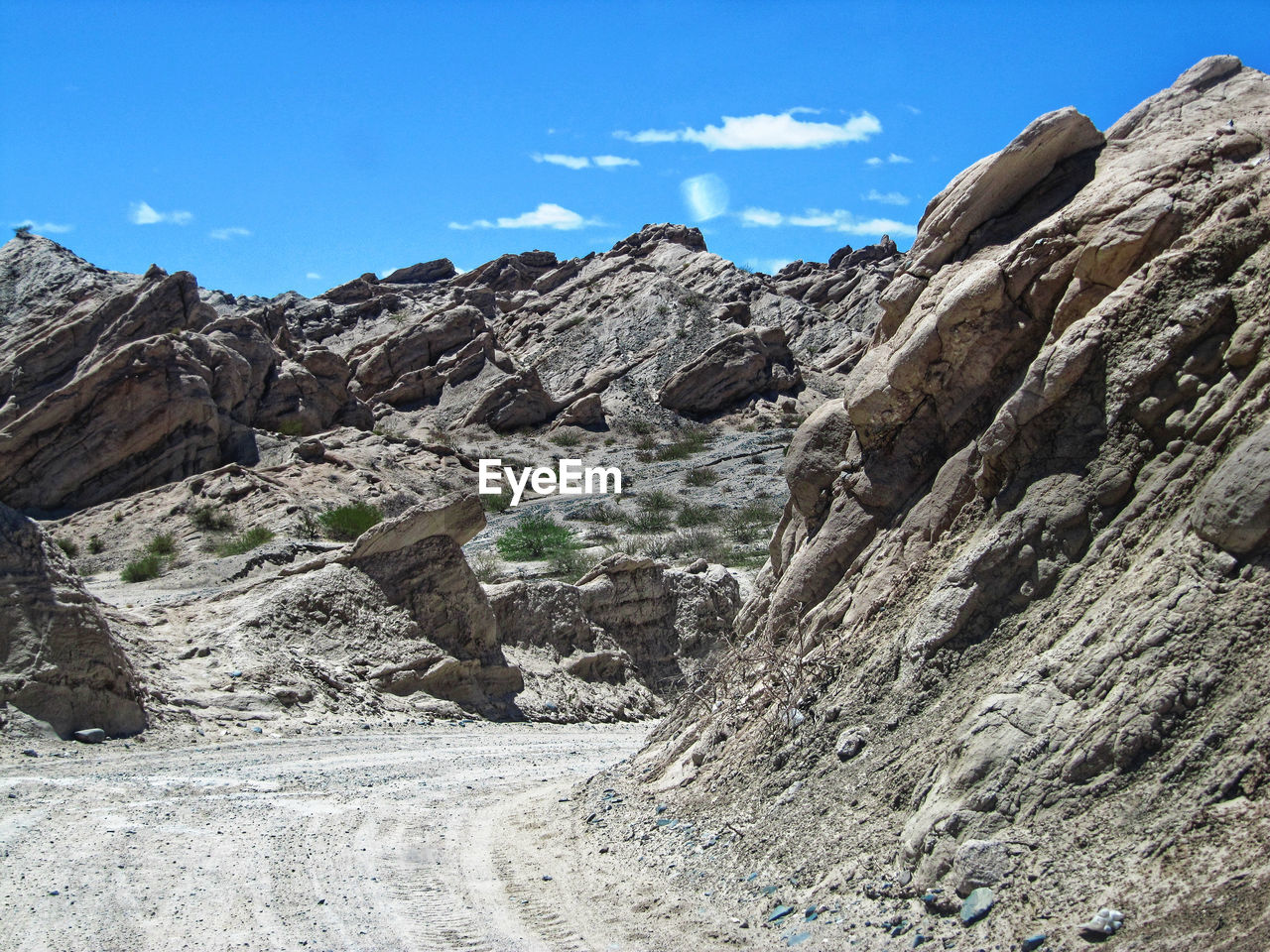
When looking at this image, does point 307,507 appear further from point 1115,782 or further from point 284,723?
point 1115,782

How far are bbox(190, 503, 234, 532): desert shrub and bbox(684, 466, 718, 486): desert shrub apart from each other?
17.2 m

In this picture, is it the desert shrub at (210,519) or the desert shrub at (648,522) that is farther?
the desert shrub at (648,522)

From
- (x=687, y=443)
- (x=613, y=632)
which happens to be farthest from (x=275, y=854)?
(x=687, y=443)

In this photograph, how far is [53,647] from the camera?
10.6 metres

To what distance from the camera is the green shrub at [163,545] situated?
23359mm

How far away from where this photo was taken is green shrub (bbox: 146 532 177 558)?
23359 mm

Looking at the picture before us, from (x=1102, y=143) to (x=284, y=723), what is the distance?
31.8 ft

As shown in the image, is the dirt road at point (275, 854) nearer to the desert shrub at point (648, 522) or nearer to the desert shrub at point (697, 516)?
the desert shrub at point (648, 522)

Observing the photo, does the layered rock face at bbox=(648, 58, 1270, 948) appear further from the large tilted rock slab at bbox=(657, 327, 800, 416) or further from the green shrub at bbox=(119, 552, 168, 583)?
the large tilted rock slab at bbox=(657, 327, 800, 416)

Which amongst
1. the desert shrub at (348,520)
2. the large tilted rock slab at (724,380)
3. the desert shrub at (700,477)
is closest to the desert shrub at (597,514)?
the desert shrub at (700,477)

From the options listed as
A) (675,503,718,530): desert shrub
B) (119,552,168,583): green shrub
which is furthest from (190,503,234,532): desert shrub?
(675,503,718,530): desert shrub

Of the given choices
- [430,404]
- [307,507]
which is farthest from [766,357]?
[307,507]

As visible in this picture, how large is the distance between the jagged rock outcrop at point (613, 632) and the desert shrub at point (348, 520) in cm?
716

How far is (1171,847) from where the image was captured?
13.6 feet
